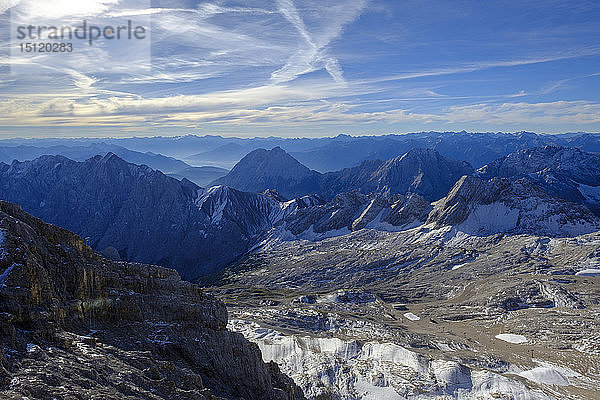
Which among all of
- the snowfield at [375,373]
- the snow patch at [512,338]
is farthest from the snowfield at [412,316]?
the snowfield at [375,373]

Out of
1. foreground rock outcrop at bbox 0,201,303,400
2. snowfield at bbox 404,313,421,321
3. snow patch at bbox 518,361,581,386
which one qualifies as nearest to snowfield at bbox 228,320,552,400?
snow patch at bbox 518,361,581,386

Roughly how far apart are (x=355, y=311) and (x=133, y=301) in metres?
93.1

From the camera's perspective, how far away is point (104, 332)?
3441cm

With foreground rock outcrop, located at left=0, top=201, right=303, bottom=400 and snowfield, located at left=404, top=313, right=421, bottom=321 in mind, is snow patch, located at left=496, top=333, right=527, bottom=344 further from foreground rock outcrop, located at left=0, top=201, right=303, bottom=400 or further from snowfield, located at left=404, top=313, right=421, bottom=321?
foreground rock outcrop, located at left=0, top=201, right=303, bottom=400

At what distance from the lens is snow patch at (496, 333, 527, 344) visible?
90.1 m

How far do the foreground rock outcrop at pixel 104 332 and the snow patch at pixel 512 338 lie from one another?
2523 inches

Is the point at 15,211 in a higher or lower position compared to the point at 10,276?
higher

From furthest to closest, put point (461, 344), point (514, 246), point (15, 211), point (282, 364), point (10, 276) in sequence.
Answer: point (514, 246)
point (461, 344)
point (282, 364)
point (15, 211)
point (10, 276)

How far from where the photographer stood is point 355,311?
123 metres

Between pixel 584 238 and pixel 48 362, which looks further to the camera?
pixel 584 238

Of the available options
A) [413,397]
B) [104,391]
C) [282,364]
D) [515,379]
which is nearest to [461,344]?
[515,379]

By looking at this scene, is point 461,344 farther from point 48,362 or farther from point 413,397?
point 48,362

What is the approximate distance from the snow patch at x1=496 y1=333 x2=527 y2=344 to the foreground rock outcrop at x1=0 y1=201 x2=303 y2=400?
210ft

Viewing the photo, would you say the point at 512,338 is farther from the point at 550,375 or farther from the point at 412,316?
the point at 412,316
